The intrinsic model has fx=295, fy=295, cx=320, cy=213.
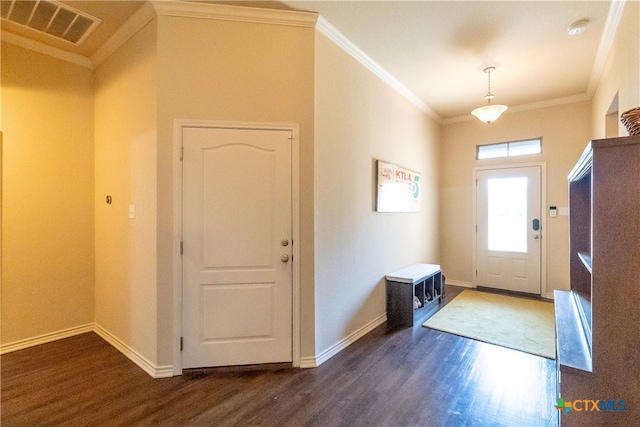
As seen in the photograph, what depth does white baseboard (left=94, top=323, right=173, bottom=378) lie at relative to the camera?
2311 millimetres

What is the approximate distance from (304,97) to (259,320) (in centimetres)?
190

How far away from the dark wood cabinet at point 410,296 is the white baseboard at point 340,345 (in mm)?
174

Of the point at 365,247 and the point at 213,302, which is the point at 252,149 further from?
the point at 365,247

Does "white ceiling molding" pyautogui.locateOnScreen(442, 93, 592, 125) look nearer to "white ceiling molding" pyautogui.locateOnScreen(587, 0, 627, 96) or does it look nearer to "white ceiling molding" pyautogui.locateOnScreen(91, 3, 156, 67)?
"white ceiling molding" pyautogui.locateOnScreen(587, 0, 627, 96)

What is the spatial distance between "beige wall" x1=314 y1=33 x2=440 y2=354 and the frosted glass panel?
1.68 m

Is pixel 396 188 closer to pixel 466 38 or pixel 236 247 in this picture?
Answer: pixel 466 38

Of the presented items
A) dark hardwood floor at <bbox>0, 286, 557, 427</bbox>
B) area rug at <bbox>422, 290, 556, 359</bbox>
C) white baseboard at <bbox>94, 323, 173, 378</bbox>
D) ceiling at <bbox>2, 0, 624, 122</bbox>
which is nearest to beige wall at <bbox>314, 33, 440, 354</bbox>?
ceiling at <bbox>2, 0, 624, 122</bbox>

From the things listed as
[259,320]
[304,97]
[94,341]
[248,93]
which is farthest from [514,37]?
[94,341]

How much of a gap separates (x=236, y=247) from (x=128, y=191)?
1.17 m

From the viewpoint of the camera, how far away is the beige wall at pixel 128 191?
2.38m

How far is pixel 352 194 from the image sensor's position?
303 cm

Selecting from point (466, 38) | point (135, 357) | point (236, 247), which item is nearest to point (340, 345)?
point (236, 247)

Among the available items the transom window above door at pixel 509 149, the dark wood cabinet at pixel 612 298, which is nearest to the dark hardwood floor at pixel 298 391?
the dark wood cabinet at pixel 612 298

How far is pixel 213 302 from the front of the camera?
93.9 inches
